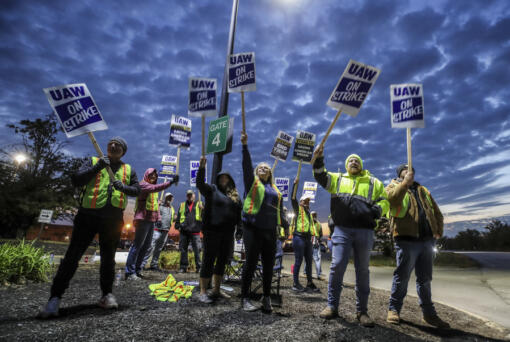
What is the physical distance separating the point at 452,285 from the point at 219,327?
24.1 ft

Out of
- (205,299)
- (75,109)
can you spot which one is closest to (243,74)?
(75,109)

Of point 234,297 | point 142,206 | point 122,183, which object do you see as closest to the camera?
point 122,183

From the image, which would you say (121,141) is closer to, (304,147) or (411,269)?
(411,269)

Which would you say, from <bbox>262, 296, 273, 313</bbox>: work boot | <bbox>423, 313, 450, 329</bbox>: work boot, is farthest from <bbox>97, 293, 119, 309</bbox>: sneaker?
<bbox>423, 313, 450, 329</bbox>: work boot

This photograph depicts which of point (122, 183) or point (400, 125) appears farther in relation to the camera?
point (400, 125)

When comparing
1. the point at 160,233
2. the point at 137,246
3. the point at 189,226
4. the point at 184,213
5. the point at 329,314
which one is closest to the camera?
the point at 329,314

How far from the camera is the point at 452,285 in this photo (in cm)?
732

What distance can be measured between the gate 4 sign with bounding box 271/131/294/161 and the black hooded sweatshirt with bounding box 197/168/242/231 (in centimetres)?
290

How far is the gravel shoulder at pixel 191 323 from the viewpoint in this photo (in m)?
2.42

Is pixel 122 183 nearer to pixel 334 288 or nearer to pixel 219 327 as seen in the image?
pixel 219 327

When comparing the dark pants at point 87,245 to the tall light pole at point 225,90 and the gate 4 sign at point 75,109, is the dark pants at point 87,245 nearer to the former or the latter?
the gate 4 sign at point 75,109

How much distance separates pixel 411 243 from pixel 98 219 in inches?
149

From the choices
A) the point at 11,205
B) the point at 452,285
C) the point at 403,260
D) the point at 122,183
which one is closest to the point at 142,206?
the point at 122,183

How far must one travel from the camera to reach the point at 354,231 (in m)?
3.34
